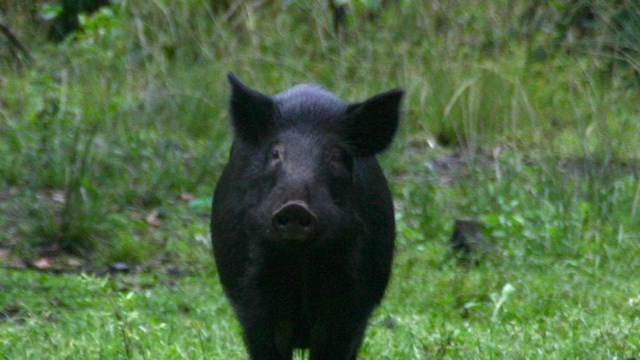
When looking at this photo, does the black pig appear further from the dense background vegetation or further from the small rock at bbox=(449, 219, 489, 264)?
the small rock at bbox=(449, 219, 489, 264)

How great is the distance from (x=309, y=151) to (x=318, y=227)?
370 mm

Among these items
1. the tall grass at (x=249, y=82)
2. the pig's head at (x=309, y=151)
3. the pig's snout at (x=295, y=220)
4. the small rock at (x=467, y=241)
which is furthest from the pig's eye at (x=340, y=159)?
the tall grass at (x=249, y=82)

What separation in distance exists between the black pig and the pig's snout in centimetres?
12

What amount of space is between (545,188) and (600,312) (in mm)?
2485

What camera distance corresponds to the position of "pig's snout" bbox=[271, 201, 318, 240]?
4.33 metres

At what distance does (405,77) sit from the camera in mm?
11492

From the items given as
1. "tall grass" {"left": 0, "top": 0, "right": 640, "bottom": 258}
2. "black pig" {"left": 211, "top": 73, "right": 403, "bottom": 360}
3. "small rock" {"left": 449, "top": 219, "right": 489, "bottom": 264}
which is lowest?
"tall grass" {"left": 0, "top": 0, "right": 640, "bottom": 258}

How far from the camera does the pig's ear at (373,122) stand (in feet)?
16.2

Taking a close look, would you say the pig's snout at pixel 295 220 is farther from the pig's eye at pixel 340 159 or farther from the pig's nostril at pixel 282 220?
the pig's eye at pixel 340 159

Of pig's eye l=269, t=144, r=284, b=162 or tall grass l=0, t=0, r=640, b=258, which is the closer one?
pig's eye l=269, t=144, r=284, b=162

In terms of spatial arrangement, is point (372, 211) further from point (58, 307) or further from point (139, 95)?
point (139, 95)

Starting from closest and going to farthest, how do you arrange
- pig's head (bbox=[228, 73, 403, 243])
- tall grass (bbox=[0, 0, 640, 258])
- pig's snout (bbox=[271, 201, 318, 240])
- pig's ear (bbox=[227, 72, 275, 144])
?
1. pig's snout (bbox=[271, 201, 318, 240])
2. pig's head (bbox=[228, 73, 403, 243])
3. pig's ear (bbox=[227, 72, 275, 144])
4. tall grass (bbox=[0, 0, 640, 258])

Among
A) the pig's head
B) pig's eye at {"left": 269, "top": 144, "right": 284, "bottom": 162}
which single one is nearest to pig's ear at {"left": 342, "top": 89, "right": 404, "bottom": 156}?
the pig's head

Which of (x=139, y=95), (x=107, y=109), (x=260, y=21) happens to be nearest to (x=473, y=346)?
(x=107, y=109)
